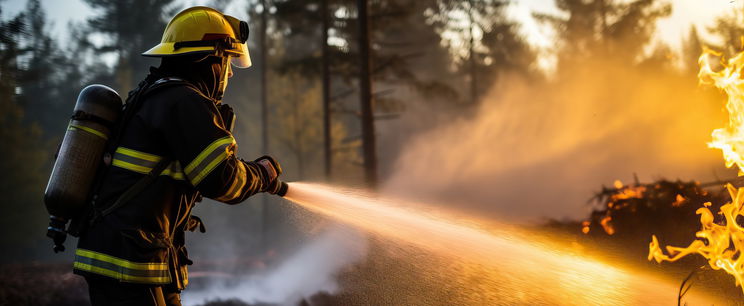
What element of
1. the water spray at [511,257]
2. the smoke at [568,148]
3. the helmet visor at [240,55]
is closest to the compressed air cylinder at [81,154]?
the helmet visor at [240,55]

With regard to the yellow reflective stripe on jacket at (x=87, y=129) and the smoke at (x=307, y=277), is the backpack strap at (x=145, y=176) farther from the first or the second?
the smoke at (x=307, y=277)

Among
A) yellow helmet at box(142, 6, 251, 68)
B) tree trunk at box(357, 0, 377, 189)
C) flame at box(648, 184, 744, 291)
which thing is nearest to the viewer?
yellow helmet at box(142, 6, 251, 68)

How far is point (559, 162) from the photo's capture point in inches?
770

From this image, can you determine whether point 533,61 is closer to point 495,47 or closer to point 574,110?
point 495,47

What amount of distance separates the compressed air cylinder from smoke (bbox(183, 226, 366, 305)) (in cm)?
473

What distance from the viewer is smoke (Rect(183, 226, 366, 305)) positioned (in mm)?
8172

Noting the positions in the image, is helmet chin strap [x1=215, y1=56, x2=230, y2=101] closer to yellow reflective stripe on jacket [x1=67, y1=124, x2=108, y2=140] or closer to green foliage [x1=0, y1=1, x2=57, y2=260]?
yellow reflective stripe on jacket [x1=67, y1=124, x2=108, y2=140]

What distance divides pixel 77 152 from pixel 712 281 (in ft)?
16.5

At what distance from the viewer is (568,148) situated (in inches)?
785

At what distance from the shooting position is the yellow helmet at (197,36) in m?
3.13

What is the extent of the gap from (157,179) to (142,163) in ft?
0.36

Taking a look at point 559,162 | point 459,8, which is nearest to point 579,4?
point 459,8

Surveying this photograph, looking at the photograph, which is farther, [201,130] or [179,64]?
[179,64]

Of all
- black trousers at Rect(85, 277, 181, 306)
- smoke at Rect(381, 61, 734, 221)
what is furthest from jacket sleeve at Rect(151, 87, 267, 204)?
smoke at Rect(381, 61, 734, 221)
